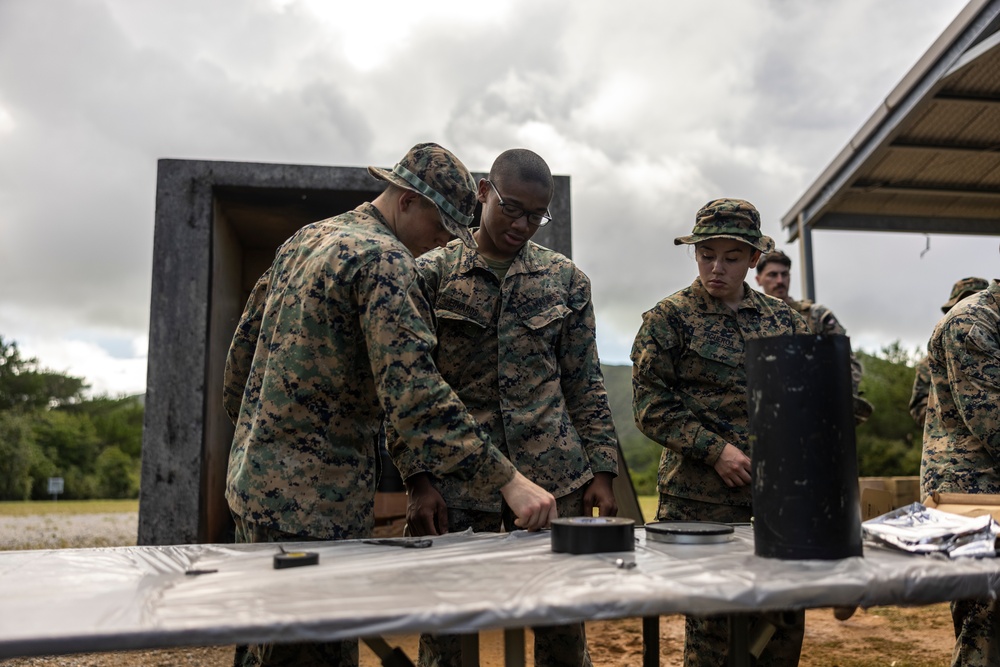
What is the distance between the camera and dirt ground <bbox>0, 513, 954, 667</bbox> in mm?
4555

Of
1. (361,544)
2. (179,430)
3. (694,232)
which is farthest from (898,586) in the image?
(179,430)

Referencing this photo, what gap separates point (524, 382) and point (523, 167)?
72 cm

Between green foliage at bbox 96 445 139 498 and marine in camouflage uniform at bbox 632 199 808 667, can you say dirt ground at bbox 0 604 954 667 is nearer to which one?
marine in camouflage uniform at bbox 632 199 808 667

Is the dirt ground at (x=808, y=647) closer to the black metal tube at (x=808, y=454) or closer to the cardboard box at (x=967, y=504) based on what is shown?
the cardboard box at (x=967, y=504)

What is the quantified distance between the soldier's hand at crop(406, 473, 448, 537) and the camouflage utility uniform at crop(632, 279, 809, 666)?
0.82m

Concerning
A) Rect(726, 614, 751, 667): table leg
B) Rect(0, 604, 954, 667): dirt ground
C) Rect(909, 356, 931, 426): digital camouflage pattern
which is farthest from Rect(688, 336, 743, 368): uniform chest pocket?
Rect(909, 356, 931, 426): digital camouflage pattern

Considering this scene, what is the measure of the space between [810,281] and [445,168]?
22.3ft

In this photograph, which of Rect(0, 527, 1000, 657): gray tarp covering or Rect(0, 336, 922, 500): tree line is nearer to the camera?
Rect(0, 527, 1000, 657): gray tarp covering

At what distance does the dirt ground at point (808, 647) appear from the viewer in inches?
179

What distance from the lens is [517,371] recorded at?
2.79 metres

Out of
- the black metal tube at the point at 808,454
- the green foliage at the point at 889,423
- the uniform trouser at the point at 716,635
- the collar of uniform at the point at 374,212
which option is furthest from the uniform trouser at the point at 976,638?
the green foliage at the point at 889,423

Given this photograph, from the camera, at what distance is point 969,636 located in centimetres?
307

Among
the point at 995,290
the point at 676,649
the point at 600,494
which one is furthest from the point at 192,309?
the point at 995,290

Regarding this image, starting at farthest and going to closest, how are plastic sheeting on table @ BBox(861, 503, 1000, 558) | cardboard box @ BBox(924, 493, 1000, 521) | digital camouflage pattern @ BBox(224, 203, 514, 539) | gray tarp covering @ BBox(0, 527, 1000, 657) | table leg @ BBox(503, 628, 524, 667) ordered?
cardboard box @ BBox(924, 493, 1000, 521) < digital camouflage pattern @ BBox(224, 203, 514, 539) < plastic sheeting on table @ BBox(861, 503, 1000, 558) < table leg @ BBox(503, 628, 524, 667) < gray tarp covering @ BBox(0, 527, 1000, 657)
